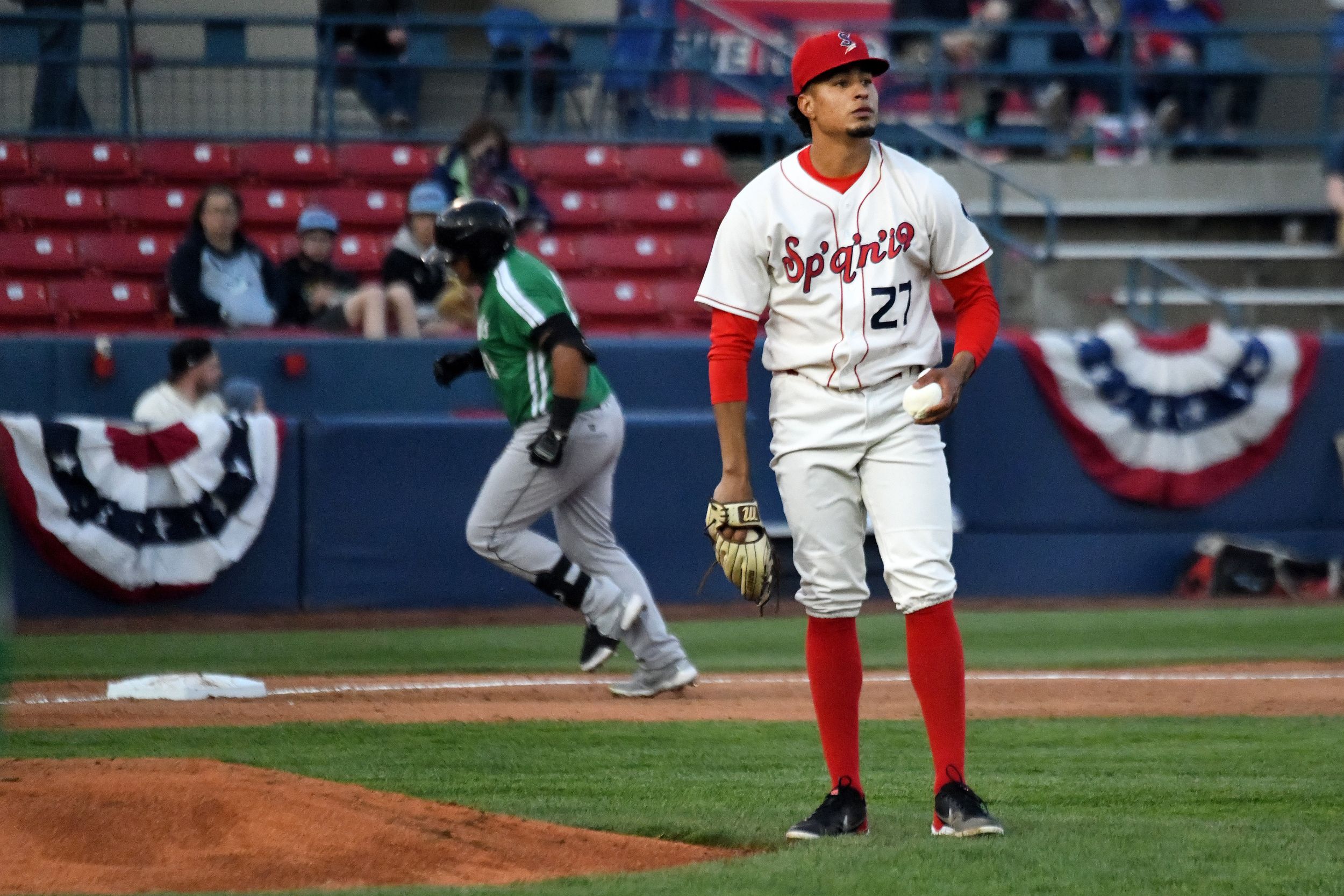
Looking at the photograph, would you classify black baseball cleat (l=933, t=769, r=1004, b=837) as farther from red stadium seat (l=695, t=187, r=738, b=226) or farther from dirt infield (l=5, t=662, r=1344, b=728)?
red stadium seat (l=695, t=187, r=738, b=226)

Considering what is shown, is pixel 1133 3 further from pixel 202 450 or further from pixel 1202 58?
pixel 202 450

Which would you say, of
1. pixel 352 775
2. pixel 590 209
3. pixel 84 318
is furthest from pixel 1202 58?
pixel 352 775

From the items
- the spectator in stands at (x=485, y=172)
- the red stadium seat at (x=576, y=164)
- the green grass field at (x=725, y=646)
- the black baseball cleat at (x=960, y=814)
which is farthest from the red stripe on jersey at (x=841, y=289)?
the red stadium seat at (x=576, y=164)

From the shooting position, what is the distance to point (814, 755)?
5.96 m

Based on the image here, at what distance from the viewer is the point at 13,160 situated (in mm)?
13383

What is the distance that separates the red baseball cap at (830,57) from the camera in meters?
4.39

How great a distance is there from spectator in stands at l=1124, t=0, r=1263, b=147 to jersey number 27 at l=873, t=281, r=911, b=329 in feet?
41.9

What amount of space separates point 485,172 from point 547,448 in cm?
589

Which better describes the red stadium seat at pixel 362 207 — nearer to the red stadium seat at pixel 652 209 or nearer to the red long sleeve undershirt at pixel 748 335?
the red stadium seat at pixel 652 209

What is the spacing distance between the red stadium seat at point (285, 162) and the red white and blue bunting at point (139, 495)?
411 centimetres

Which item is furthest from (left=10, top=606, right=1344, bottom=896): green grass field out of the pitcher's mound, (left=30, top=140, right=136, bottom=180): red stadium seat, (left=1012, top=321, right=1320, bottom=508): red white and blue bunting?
(left=30, top=140, right=136, bottom=180): red stadium seat


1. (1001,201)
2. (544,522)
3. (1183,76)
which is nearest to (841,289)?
(544,522)

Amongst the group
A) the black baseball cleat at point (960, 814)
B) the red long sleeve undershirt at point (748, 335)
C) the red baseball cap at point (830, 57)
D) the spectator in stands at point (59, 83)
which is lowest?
the black baseball cleat at point (960, 814)

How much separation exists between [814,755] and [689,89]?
33.4 feet
